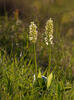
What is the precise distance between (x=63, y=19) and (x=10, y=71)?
2835mm

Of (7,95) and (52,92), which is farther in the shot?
(52,92)

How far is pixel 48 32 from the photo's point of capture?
187cm

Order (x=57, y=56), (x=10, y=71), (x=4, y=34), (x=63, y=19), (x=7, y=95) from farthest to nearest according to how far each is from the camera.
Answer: (x=63, y=19) < (x=4, y=34) < (x=57, y=56) < (x=10, y=71) < (x=7, y=95)

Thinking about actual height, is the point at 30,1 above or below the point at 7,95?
above

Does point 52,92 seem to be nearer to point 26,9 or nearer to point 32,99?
→ point 32,99

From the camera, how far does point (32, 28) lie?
1.87 metres

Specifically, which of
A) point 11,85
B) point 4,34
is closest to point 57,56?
point 11,85

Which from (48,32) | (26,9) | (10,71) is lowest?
(10,71)

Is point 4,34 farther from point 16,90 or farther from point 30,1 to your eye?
point 30,1

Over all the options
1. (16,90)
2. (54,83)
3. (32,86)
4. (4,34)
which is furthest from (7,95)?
(4,34)

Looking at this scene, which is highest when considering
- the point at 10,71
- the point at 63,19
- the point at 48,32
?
the point at 63,19

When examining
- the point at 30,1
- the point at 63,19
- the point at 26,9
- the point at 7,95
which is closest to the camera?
the point at 7,95

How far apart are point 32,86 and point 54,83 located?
170 mm

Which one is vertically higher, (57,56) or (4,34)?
(4,34)
